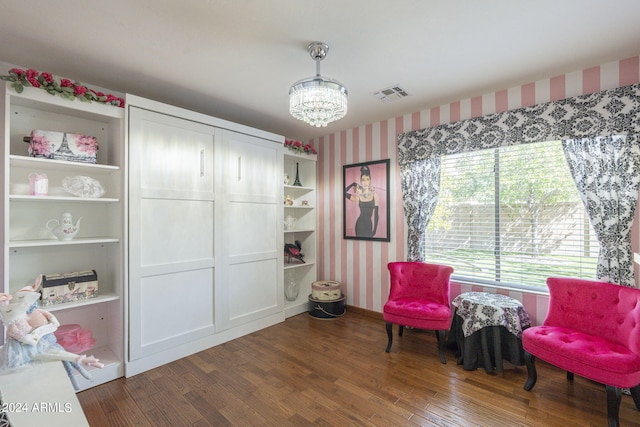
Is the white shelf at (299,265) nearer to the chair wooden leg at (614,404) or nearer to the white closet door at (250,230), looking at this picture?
the white closet door at (250,230)

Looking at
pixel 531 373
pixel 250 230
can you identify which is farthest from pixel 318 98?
pixel 531 373

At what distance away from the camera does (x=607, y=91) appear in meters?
2.33

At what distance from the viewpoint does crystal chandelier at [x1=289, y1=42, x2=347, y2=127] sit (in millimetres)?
1929

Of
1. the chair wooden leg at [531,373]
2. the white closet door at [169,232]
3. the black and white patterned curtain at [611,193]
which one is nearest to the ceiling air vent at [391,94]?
the black and white patterned curtain at [611,193]

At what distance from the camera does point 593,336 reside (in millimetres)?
2162

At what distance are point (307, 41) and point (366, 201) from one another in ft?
7.41

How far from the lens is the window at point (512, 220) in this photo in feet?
8.57

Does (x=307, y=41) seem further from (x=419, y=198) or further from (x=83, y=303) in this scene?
(x=83, y=303)

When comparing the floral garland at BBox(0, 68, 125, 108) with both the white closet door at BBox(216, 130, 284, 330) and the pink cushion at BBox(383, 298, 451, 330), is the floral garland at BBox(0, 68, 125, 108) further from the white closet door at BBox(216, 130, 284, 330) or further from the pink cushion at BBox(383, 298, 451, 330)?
the pink cushion at BBox(383, 298, 451, 330)

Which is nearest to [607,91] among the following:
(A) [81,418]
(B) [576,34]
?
(B) [576,34]

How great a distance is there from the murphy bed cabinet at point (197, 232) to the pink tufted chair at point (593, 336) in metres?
2.66

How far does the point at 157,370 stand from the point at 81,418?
6.16 ft

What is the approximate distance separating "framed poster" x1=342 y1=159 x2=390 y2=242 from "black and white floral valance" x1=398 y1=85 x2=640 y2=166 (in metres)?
0.43

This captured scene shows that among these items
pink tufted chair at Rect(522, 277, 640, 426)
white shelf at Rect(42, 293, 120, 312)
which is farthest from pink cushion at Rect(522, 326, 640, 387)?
white shelf at Rect(42, 293, 120, 312)
